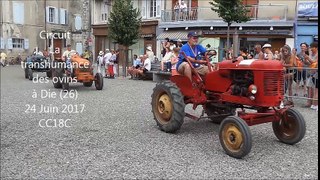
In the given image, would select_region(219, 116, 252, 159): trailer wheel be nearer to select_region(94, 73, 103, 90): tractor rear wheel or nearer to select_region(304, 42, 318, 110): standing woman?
select_region(304, 42, 318, 110): standing woman

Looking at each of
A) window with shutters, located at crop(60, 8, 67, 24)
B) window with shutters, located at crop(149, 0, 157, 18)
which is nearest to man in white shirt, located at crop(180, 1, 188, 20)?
window with shutters, located at crop(149, 0, 157, 18)

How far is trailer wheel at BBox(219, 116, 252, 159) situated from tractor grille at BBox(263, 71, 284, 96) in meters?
0.57

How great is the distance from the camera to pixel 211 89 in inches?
239

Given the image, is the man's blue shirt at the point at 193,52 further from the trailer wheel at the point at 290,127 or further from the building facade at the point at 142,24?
the building facade at the point at 142,24

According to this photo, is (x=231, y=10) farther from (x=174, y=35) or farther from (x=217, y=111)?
(x=217, y=111)

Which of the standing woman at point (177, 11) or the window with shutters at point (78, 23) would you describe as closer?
the standing woman at point (177, 11)

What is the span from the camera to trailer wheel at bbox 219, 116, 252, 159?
15.9 feet

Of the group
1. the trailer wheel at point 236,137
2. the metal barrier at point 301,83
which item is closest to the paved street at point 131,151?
the trailer wheel at point 236,137

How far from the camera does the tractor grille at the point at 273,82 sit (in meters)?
5.08

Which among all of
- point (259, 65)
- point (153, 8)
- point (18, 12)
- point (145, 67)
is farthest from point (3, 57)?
point (259, 65)

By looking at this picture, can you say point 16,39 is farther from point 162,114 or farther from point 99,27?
point 162,114

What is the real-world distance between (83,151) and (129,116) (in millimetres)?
2801

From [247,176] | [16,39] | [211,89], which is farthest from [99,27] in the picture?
[247,176]

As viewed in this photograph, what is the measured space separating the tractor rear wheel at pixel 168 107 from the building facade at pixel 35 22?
2547 centimetres
